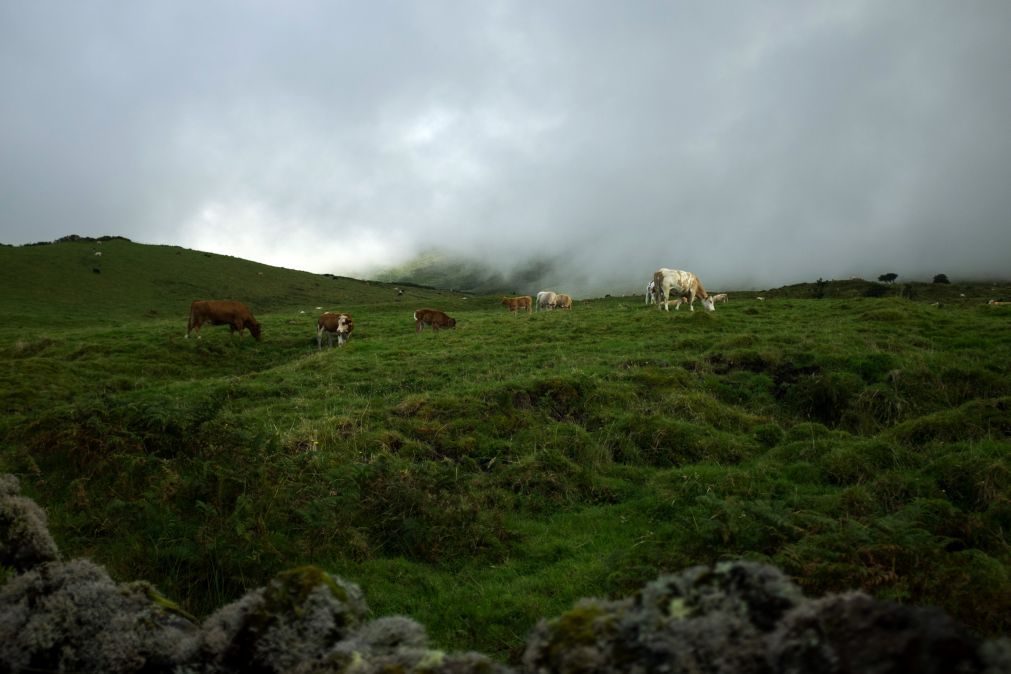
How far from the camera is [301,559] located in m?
6.70

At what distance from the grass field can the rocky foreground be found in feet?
8.12

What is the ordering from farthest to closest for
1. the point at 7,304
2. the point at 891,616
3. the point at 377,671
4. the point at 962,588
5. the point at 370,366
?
the point at 7,304 → the point at 370,366 → the point at 962,588 → the point at 377,671 → the point at 891,616

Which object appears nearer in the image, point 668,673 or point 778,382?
point 668,673

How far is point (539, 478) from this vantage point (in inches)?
362

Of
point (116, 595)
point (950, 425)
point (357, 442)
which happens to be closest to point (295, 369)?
point (357, 442)

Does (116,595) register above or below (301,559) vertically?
above

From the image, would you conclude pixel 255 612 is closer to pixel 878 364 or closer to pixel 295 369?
pixel 878 364

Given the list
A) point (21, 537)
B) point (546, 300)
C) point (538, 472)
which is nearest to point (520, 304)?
point (546, 300)

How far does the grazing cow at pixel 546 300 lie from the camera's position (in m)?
46.0

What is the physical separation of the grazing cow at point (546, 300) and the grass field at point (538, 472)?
2713cm

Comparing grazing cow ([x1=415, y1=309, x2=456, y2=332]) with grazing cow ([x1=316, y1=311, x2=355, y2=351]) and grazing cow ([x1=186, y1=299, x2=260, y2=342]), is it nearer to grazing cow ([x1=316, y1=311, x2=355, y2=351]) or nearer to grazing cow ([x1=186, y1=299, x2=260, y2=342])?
grazing cow ([x1=316, y1=311, x2=355, y2=351])

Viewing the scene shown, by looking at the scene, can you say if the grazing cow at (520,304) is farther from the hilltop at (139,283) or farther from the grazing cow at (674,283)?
the grazing cow at (674,283)

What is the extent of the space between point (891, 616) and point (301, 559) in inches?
245

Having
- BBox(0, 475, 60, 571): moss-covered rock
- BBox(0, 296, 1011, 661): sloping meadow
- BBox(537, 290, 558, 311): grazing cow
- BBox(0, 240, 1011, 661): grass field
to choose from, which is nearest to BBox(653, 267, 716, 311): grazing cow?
BBox(537, 290, 558, 311): grazing cow
